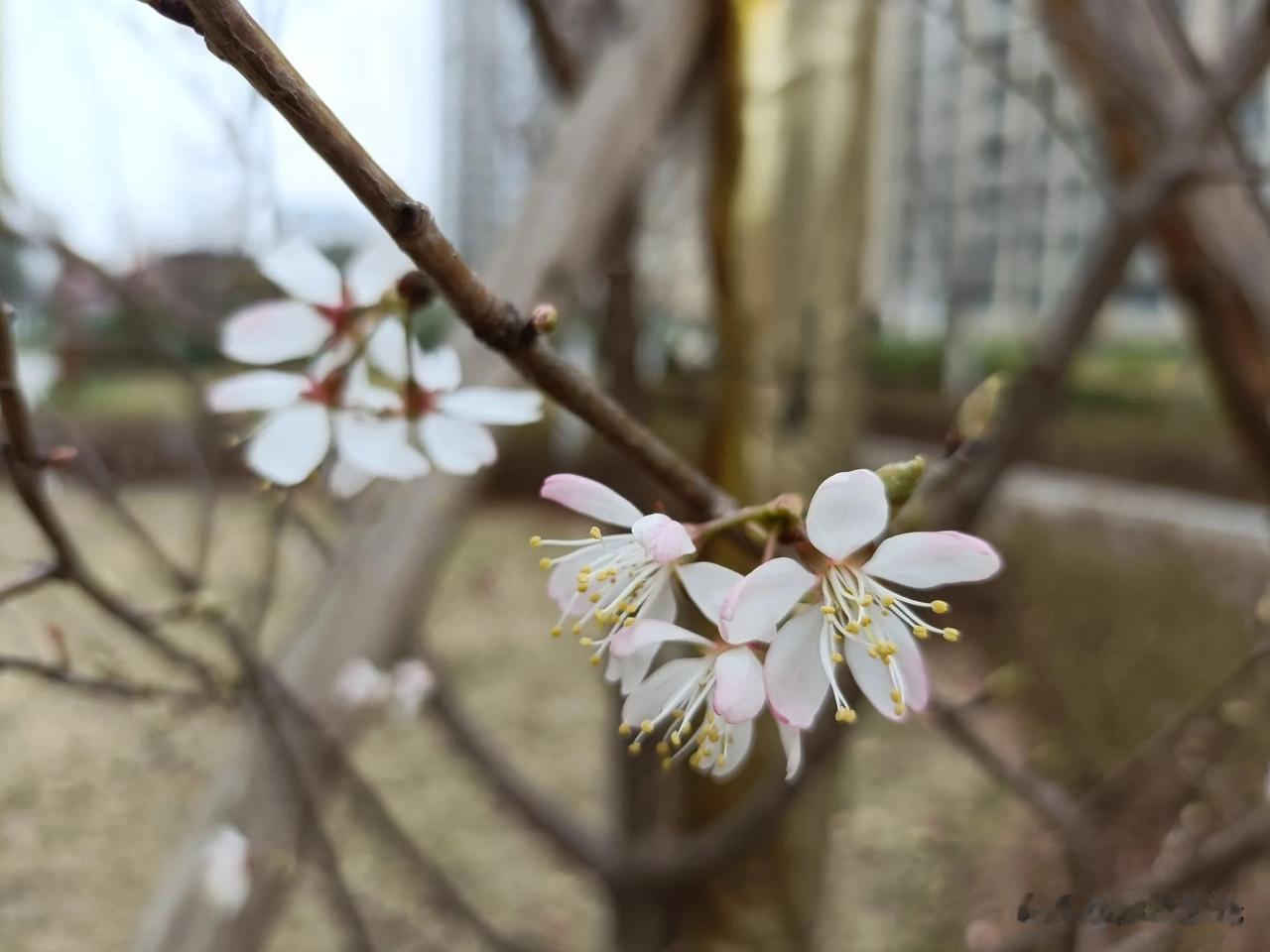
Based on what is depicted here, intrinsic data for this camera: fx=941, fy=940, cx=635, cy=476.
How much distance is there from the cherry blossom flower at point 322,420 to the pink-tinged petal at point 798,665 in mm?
135

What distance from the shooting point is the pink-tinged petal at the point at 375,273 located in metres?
0.35

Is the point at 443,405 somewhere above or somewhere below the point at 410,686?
above

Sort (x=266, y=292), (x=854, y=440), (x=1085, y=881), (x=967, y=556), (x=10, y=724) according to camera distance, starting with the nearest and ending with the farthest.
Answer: (x=967, y=556) < (x=1085, y=881) < (x=854, y=440) < (x=266, y=292) < (x=10, y=724)

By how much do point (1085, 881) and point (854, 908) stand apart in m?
0.89

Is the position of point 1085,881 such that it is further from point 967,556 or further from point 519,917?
point 519,917

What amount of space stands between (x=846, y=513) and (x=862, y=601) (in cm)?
4

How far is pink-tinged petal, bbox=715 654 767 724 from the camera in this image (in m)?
0.25

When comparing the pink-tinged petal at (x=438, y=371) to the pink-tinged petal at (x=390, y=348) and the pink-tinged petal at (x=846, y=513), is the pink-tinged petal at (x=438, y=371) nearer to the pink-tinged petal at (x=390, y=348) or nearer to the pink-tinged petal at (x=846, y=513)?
the pink-tinged petal at (x=390, y=348)

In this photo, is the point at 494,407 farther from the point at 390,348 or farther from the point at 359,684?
the point at 359,684

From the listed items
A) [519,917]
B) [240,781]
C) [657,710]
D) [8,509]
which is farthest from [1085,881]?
[8,509]

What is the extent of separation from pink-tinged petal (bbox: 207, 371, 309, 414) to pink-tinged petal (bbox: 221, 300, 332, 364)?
2cm

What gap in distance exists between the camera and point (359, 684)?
2.28ft

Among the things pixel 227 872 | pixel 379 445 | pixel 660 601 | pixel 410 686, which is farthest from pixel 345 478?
pixel 410 686

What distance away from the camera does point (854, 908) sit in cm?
137
